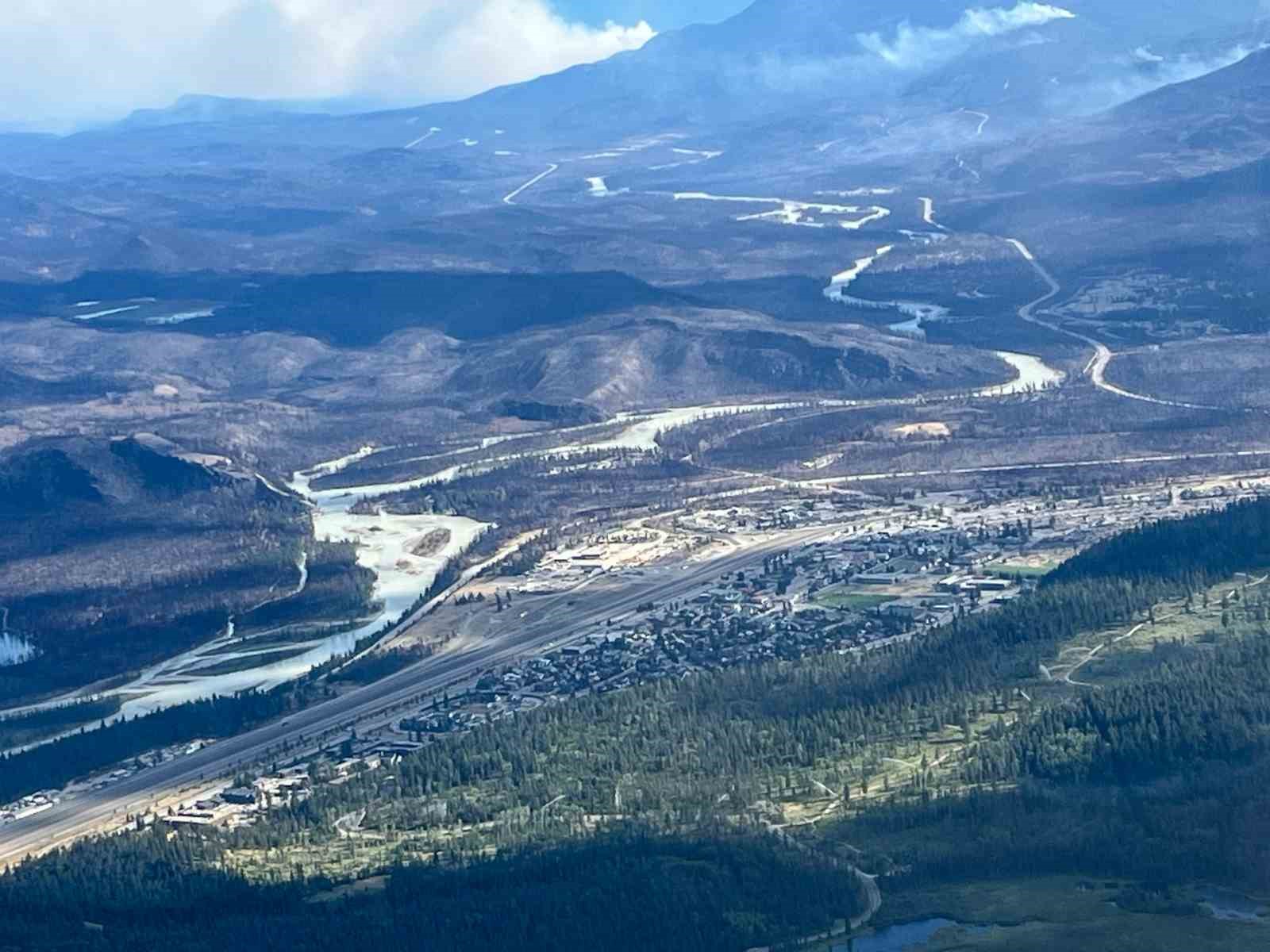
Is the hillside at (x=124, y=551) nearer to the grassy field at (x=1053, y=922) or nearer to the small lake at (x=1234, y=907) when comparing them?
the grassy field at (x=1053, y=922)

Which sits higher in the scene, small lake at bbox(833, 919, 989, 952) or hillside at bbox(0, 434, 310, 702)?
hillside at bbox(0, 434, 310, 702)

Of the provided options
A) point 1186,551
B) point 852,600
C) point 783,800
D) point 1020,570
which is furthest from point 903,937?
point 1020,570

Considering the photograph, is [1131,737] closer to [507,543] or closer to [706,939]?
[706,939]

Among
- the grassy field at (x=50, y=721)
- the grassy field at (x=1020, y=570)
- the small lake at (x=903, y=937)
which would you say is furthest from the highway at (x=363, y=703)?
the small lake at (x=903, y=937)

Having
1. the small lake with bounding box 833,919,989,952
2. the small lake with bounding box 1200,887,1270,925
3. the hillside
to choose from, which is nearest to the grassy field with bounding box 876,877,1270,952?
the small lake with bounding box 833,919,989,952

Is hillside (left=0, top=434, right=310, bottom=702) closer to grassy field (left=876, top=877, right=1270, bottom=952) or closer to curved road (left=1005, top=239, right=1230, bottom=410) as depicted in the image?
curved road (left=1005, top=239, right=1230, bottom=410)

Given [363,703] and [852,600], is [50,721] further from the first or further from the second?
[852,600]

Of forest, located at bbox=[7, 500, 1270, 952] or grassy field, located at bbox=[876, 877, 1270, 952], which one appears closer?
grassy field, located at bbox=[876, 877, 1270, 952]

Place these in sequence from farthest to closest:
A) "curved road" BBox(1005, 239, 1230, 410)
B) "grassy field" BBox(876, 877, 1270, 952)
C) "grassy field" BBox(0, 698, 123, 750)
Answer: "curved road" BBox(1005, 239, 1230, 410), "grassy field" BBox(0, 698, 123, 750), "grassy field" BBox(876, 877, 1270, 952)
